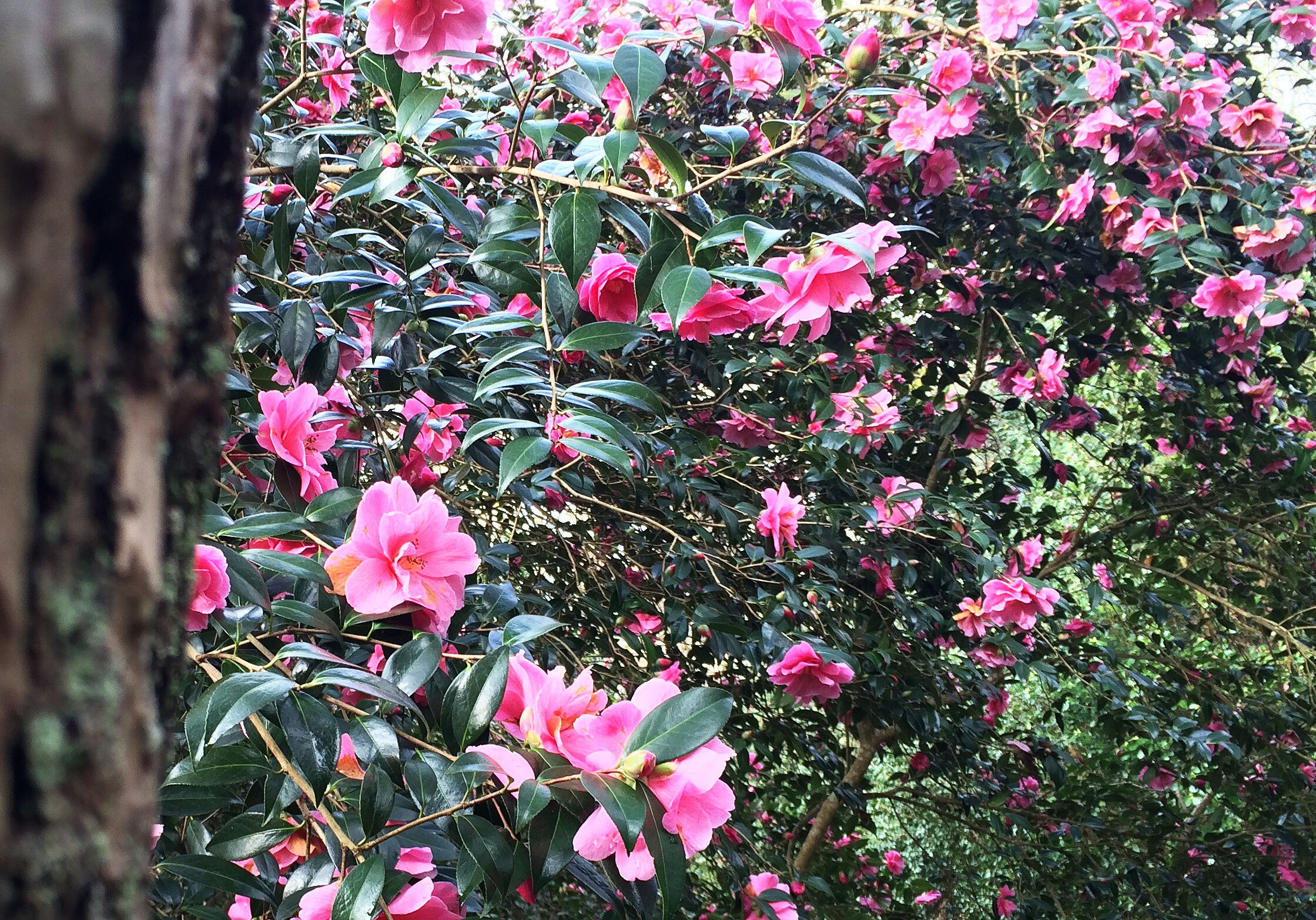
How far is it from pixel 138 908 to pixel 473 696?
463mm

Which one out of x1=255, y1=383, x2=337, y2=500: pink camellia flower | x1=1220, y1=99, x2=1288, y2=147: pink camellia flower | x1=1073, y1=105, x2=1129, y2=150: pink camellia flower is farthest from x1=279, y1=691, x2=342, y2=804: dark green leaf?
x1=1220, y1=99, x2=1288, y2=147: pink camellia flower

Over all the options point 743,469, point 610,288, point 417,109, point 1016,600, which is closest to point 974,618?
point 1016,600

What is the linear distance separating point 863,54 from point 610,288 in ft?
1.24

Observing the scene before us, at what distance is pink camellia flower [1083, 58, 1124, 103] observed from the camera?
1.67 meters

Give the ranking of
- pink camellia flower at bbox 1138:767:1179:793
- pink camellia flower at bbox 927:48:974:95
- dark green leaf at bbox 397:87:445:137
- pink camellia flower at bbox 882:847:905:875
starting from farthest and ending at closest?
pink camellia flower at bbox 882:847:905:875 → pink camellia flower at bbox 1138:767:1179:793 → pink camellia flower at bbox 927:48:974:95 → dark green leaf at bbox 397:87:445:137

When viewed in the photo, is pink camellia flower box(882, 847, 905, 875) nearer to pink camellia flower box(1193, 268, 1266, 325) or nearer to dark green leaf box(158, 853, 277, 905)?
pink camellia flower box(1193, 268, 1266, 325)

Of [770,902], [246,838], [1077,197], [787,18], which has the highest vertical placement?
[787,18]

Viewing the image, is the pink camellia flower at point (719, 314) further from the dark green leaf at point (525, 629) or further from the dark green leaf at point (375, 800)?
the dark green leaf at point (375, 800)

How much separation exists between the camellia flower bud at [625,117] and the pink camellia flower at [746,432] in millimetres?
1064

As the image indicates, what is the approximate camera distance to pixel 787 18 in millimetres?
966

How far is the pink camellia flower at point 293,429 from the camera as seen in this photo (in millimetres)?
827

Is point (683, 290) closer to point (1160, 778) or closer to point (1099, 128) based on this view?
point (1099, 128)

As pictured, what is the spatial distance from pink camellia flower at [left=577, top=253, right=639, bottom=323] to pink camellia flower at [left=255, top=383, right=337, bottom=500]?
0.89 ft

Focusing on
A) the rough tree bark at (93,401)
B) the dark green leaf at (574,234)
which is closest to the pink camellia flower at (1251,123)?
the dark green leaf at (574,234)
